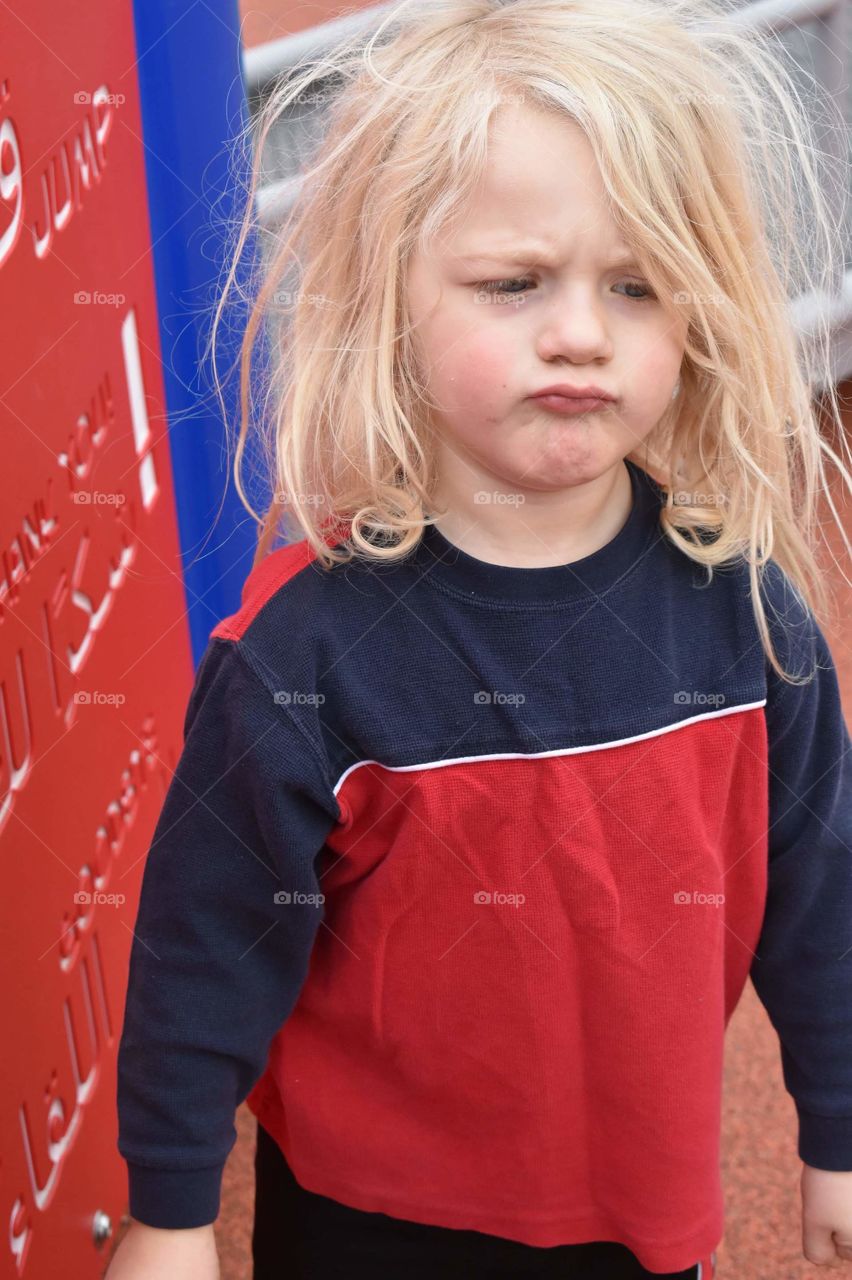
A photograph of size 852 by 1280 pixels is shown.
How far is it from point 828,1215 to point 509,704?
53 cm

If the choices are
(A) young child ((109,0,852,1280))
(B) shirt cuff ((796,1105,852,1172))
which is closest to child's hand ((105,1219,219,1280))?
(A) young child ((109,0,852,1280))

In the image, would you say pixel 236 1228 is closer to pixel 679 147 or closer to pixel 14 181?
pixel 14 181

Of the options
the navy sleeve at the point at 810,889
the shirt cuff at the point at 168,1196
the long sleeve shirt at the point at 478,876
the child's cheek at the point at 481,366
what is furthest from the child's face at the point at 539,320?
the shirt cuff at the point at 168,1196

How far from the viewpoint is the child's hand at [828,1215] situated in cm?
118

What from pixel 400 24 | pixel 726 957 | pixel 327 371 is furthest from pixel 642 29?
pixel 726 957

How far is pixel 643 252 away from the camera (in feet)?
3.15

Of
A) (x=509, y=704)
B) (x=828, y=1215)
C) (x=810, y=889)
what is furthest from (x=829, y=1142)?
(x=509, y=704)

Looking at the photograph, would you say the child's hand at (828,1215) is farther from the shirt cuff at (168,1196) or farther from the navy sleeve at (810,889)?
the shirt cuff at (168,1196)

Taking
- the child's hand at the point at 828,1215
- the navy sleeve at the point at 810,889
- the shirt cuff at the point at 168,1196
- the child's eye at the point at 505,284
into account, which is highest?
the child's eye at the point at 505,284

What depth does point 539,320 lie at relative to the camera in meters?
0.95

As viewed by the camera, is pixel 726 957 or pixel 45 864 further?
pixel 45 864

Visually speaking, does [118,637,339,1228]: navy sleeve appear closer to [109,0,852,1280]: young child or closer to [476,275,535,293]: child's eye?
[109,0,852,1280]: young child

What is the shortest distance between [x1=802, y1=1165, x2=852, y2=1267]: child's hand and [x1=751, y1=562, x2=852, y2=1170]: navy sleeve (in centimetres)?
A: 1

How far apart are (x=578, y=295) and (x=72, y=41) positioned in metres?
0.63
